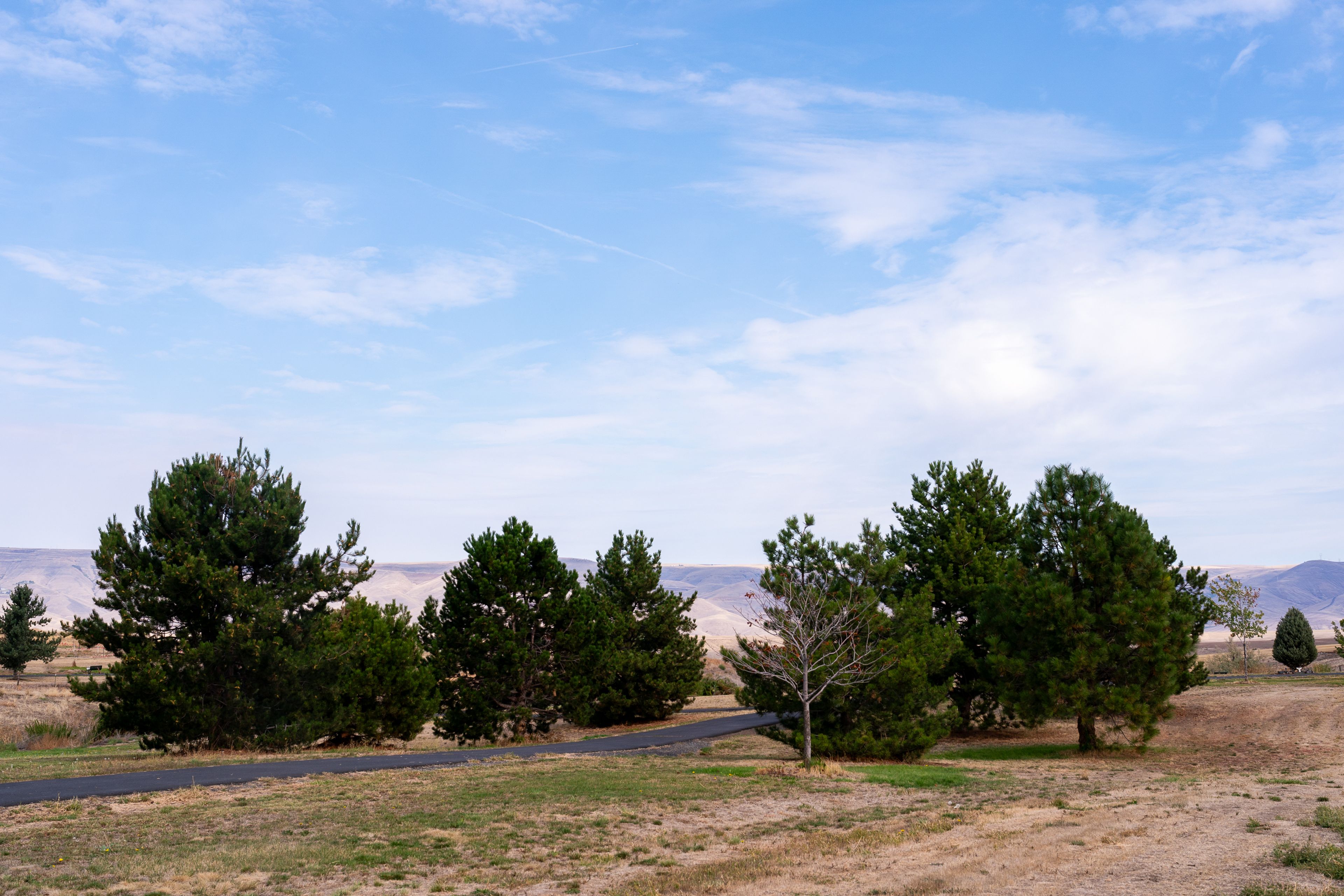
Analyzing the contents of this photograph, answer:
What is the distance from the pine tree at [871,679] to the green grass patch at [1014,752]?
7.26 ft

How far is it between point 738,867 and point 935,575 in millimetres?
23074

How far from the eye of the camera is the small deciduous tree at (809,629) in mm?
22859

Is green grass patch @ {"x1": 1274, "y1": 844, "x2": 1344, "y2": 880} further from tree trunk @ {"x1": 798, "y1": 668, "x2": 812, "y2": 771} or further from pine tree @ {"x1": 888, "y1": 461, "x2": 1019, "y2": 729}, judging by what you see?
pine tree @ {"x1": 888, "y1": 461, "x2": 1019, "y2": 729}

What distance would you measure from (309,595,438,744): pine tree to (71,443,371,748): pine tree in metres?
1.21

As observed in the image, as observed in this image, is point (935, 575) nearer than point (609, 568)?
Yes

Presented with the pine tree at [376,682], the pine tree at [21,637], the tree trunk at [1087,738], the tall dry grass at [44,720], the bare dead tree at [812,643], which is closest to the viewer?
the bare dead tree at [812,643]

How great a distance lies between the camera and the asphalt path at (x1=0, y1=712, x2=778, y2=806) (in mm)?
16281

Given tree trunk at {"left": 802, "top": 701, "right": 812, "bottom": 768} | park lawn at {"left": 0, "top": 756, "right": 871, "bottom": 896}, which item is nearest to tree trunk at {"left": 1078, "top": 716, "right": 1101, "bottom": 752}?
tree trunk at {"left": 802, "top": 701, "right": 812, "bottom": 768}

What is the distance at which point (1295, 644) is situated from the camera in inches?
1962

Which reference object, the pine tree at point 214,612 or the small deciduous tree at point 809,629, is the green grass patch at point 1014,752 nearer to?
the small deciduous tree at point 809,629

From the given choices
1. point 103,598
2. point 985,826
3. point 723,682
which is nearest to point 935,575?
point 723,682

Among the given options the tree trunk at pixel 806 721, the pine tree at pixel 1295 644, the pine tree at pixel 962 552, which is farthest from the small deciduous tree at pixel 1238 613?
the tree trunk at pixel 806 721

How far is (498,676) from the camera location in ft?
109

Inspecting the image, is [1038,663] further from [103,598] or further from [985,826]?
[103,598]
